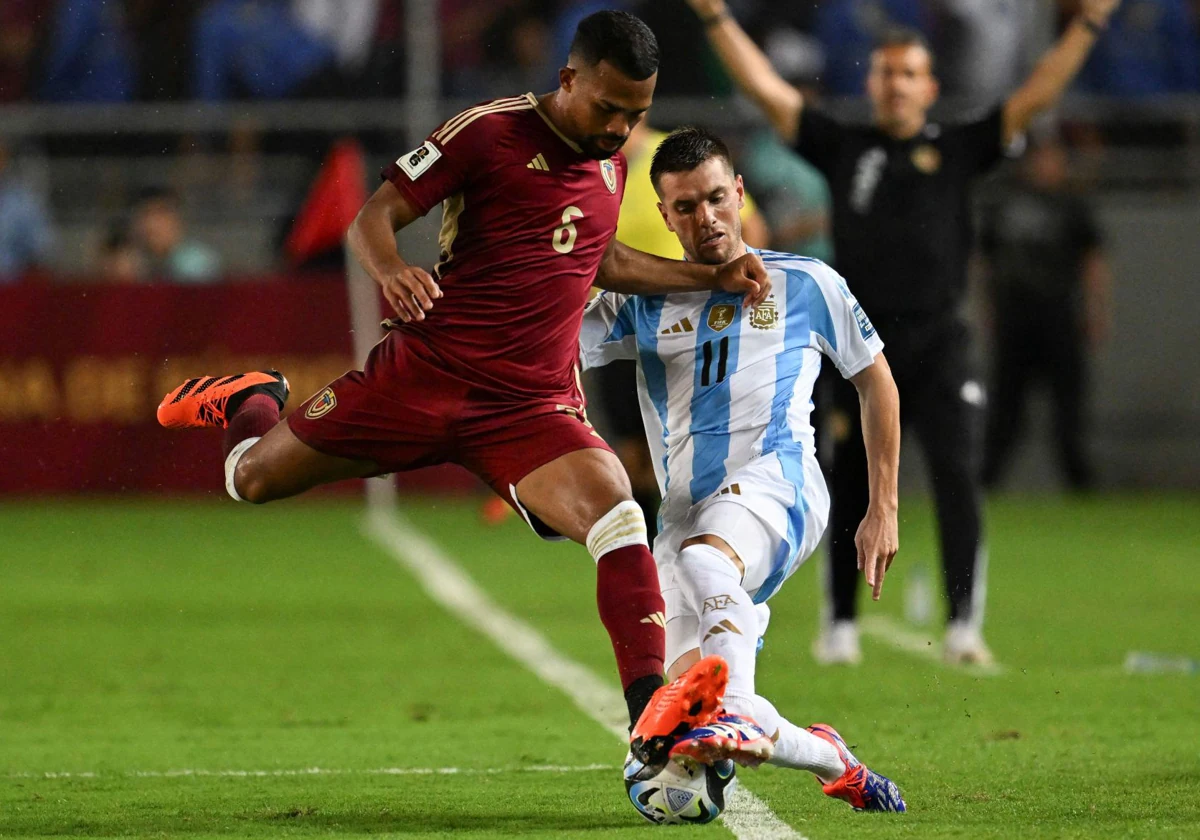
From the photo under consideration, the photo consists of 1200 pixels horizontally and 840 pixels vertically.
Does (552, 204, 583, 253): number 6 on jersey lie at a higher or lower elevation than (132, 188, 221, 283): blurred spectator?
higher

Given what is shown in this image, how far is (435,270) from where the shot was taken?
5418mm

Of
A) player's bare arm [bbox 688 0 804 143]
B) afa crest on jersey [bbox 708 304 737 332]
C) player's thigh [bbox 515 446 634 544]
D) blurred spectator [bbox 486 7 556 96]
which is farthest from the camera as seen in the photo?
blurred spectator [bbox 486 7 556 96]

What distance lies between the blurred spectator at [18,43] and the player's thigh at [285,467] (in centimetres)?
938

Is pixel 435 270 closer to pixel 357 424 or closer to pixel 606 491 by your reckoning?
pixel 357 424

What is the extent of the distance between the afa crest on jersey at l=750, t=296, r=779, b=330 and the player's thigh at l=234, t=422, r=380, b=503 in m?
1.10

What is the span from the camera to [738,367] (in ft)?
17.5

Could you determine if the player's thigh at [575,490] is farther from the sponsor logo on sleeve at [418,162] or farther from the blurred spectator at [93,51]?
the blurred spectator at [93,51]

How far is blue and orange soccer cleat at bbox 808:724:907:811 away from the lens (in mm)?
4922

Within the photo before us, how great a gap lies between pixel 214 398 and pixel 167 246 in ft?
29.6

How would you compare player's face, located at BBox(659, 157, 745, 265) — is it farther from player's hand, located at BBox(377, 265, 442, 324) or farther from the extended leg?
player's hand, located at BBox(377, 265, 442, 324)

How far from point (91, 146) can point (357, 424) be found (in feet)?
35.3

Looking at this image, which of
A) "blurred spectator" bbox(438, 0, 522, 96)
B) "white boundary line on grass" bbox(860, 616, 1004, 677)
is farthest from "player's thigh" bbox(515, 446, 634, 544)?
"blurred spectator" bbox(438, 0, 522, 96)

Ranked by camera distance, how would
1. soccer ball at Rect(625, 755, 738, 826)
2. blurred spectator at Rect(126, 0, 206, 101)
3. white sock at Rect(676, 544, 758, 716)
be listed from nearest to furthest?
soccer ball at Rect(625, 755, 738, 826)
white sock at Rect(676, 544, 758, 716)
blurred spectator at Rect(126, 0, 206, 101)

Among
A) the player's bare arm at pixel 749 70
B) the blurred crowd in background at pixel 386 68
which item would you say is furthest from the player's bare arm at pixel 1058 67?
the blurred crowd in background at pixel 386 68
